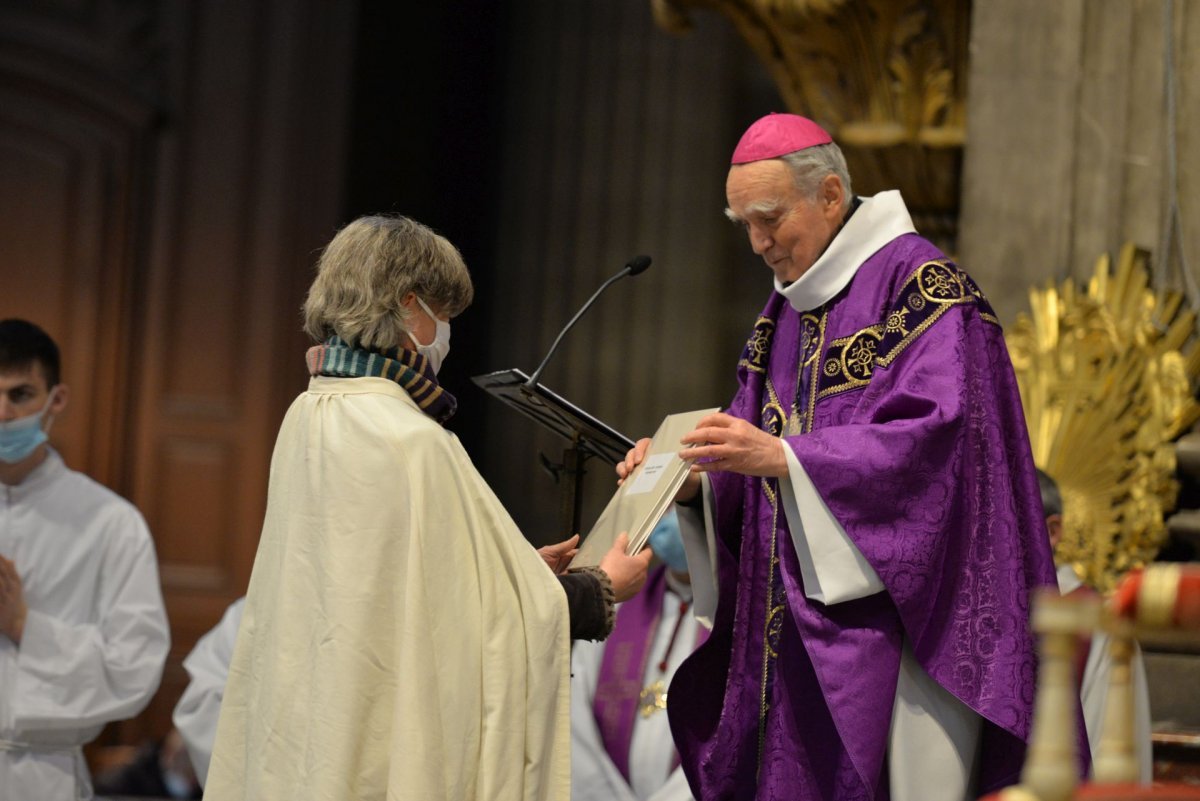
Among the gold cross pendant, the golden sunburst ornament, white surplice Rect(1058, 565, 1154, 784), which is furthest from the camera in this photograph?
the gold cross pendant

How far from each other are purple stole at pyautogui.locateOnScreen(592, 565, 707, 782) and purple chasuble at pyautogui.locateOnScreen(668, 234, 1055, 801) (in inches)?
60.9

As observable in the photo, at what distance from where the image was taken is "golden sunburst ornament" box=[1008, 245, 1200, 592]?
4.64 metres

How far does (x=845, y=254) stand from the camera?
A: 11.6 ft

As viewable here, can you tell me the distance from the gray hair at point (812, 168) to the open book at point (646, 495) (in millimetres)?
510

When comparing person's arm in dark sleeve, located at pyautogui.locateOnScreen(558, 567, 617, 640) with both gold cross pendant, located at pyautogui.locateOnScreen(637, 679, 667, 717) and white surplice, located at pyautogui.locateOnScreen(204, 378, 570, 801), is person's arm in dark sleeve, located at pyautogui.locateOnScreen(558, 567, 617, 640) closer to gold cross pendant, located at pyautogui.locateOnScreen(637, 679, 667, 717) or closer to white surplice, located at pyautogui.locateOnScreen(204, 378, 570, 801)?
white surplice, located at pyautogui.locateOnScreen(204, 378, 570, 801)

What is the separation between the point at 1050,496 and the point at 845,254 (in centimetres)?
131

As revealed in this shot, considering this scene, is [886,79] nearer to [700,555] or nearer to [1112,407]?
[1112,407]

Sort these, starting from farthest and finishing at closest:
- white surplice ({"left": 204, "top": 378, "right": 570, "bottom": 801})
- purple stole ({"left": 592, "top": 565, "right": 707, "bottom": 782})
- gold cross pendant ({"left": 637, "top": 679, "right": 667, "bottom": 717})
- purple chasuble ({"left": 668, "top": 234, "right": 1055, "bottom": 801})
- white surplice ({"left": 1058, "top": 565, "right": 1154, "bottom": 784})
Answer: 1. purple stole ({"left": 592, "top": 565, "right": 707, "bottom": 782})
2. gold cross pendant ({"left": 637, "top": 679, "right": 667, "bottom": 717})
3. white surplice ({"left": 1058, "top": 565, "right": 1154, "bottom": 784})
4. purple chasuble ({"left": 668, "top": 234, "right": 1055, "bottom": 801})
5. white surplice ({"left": 204, "top": 378, "right": 570, "bottom": 801})

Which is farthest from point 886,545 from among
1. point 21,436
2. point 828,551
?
point 21,436

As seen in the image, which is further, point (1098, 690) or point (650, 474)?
point (1098, 690)

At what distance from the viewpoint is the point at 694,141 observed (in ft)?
23.0

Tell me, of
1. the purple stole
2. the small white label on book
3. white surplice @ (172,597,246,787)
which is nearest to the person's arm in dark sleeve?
the small white label on book

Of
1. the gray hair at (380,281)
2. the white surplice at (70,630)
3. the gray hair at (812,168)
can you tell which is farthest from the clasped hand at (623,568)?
the white surplice at (70,630)

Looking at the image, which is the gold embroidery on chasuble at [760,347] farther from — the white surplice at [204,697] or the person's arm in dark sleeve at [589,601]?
the white surplice at [204,697]
